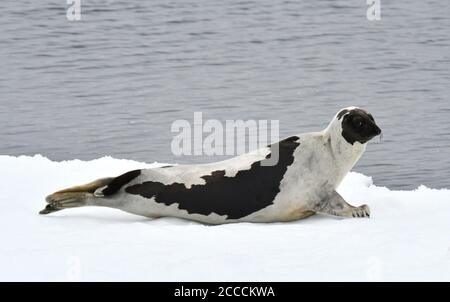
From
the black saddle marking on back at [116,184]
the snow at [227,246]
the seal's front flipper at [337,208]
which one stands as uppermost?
the black saddle marking on back at [116,184]

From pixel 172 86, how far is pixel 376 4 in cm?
803

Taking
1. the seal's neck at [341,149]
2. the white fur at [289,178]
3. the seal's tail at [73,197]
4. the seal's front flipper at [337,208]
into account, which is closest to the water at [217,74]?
the seal's neck at [341,149]

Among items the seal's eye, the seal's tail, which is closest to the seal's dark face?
the seal's eye

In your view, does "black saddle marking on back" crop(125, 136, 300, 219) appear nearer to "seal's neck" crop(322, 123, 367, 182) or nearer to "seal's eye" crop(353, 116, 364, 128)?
"seal's neck" crop(322, 123, 367, 182)

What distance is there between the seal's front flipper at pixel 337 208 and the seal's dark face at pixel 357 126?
21.1 inches

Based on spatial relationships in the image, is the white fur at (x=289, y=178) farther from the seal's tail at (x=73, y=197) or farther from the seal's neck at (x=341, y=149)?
the seal's tail at (x=73, y=197)

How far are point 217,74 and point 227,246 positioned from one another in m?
7.86

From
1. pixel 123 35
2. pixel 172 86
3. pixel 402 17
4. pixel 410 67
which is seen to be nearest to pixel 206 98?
pixel 172 86

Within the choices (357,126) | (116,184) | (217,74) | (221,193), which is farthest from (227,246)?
(217,74)

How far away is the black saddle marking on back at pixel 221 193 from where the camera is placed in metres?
8.12

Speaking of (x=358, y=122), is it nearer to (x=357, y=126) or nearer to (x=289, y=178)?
(x=357, y=126)

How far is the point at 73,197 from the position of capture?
8312 millimetres

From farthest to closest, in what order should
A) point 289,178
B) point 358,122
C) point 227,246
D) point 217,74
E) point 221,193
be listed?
point 217,74 → point 358,122 → point 289,178 → point 221,193 → point 227,246

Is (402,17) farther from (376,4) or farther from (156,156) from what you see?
(156,156)
